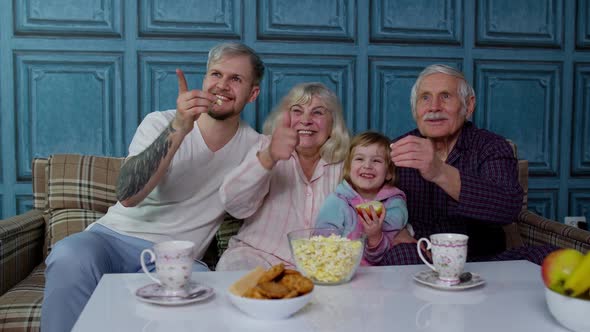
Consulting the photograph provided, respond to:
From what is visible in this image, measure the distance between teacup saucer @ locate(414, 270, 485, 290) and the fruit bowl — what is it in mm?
249

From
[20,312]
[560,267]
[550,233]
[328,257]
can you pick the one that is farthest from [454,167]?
[20,312]

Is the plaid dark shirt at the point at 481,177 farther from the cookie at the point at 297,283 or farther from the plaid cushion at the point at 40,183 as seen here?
the plaid cushion at the point at 40,183

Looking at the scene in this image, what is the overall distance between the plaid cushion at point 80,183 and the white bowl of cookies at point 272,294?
4.73 feet

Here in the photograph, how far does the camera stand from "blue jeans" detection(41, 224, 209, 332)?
1740 mm

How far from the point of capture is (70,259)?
1.80 metres

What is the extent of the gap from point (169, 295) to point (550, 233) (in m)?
1.70

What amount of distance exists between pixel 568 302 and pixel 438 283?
1.07 ft

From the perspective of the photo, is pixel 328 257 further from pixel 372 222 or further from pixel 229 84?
pixel 229 84

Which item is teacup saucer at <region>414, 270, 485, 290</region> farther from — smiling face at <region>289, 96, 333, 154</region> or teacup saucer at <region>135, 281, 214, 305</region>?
smiling face at <region>289, 96, 333, 154</region>

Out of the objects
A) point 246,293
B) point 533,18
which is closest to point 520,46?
point 533,18

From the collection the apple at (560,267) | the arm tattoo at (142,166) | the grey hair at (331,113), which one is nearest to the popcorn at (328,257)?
the apple at (560,267)

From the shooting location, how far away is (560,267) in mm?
1042

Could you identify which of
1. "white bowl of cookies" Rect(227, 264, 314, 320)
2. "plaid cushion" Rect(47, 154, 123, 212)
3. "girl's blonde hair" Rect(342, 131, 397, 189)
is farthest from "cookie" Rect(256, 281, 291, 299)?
"plaid cushion" Rect(47, 154, 123, 212)

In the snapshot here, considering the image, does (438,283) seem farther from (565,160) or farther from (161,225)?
(565,160)
